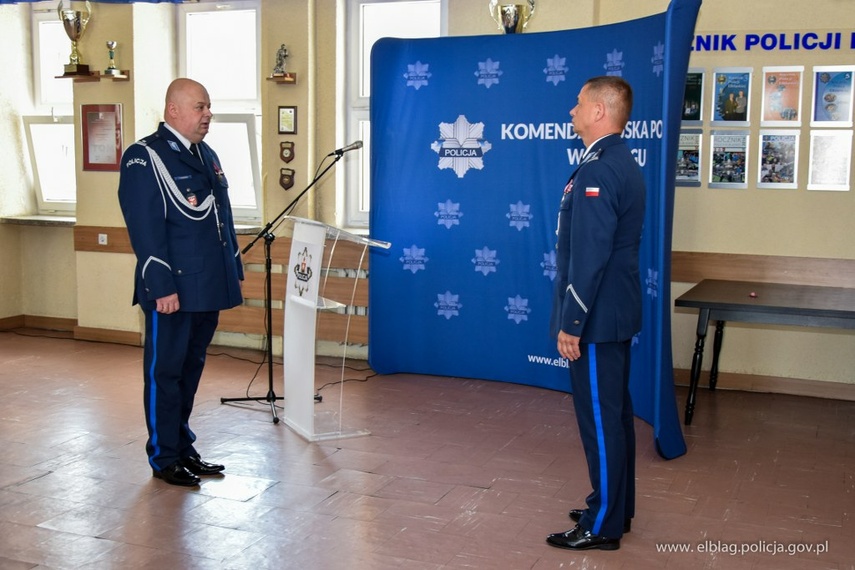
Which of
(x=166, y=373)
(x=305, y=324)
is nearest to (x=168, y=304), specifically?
(x=166, y=373)

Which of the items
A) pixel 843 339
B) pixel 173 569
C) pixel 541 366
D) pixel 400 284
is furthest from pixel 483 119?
pixel 173 569

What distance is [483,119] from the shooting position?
5.89 m

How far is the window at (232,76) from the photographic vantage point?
7207mm

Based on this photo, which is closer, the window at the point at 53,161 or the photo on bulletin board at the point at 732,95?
the photo on bulletin board at the point at 732,95

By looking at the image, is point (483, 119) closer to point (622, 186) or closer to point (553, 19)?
point (553, 19)

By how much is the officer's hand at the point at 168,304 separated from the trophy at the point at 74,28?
13.0 feet

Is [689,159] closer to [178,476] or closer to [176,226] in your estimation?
[176,226]

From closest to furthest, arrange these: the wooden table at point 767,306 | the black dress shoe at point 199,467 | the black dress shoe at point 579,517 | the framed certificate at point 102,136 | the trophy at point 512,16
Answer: the black dress shoe at point 579,517 → the black dress shoe at point 199,467 → the wooden table at point 767,306 → the trophy at point 512,16 → the framed certificate at point 102,136

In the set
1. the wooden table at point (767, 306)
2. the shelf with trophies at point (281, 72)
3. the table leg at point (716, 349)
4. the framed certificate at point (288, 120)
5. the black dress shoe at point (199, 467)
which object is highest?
the shelf with trophies at point (281, 72)

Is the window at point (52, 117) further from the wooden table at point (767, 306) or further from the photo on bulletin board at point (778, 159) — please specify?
the photo on bulletin board at point (778, 159)

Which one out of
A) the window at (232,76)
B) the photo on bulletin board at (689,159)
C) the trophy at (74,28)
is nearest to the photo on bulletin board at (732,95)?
the photo on bulletin board at (689,159)

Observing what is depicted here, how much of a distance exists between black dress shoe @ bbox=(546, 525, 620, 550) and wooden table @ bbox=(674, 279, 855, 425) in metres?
1.80

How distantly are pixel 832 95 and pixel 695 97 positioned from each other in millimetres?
811

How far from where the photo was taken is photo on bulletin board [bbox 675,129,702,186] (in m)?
5.91
